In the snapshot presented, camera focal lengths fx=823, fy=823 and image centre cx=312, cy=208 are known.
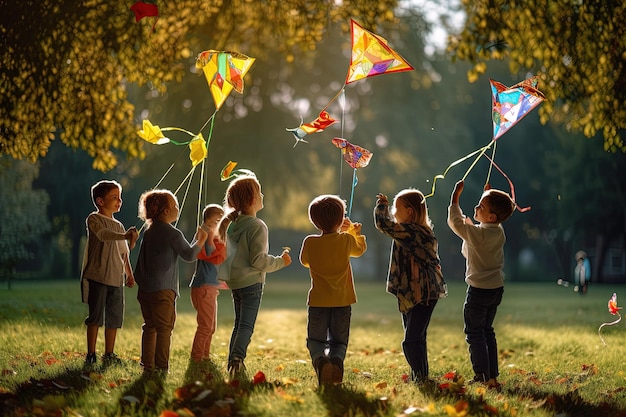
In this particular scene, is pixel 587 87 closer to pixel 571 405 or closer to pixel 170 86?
pixel 571 405

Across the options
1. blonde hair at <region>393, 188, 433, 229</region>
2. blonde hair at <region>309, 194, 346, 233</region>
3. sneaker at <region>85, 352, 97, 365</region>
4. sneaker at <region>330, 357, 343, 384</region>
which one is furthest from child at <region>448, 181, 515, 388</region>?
sneaker at <region>85, 352, 97, 365</region>

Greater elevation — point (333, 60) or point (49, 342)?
point (333, 60)

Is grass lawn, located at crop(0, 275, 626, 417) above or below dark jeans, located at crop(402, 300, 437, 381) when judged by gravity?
below

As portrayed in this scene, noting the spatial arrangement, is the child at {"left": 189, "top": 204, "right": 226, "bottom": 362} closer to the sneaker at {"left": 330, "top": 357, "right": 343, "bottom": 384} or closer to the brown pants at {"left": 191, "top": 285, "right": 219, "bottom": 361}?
the brown pants at {"left": 191, "top": 285, "right": 219, "bottom": 361}

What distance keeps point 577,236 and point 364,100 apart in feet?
40.6

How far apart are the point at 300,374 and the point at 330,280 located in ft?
5.42

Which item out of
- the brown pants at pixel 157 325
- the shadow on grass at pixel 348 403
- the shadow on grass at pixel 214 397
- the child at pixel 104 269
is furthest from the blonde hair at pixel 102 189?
the shadow on grass at pixel 348 403

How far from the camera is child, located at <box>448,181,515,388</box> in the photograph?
6.71m

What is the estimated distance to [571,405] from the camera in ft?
19.6

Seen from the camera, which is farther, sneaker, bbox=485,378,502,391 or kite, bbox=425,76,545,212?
kite, bbox=425,76,545,212

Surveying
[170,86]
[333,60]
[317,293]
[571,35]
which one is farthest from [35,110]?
[333,60]

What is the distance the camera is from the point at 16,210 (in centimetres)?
2497

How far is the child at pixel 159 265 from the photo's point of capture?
6.66 m

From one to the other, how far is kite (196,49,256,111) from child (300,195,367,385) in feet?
6.80
